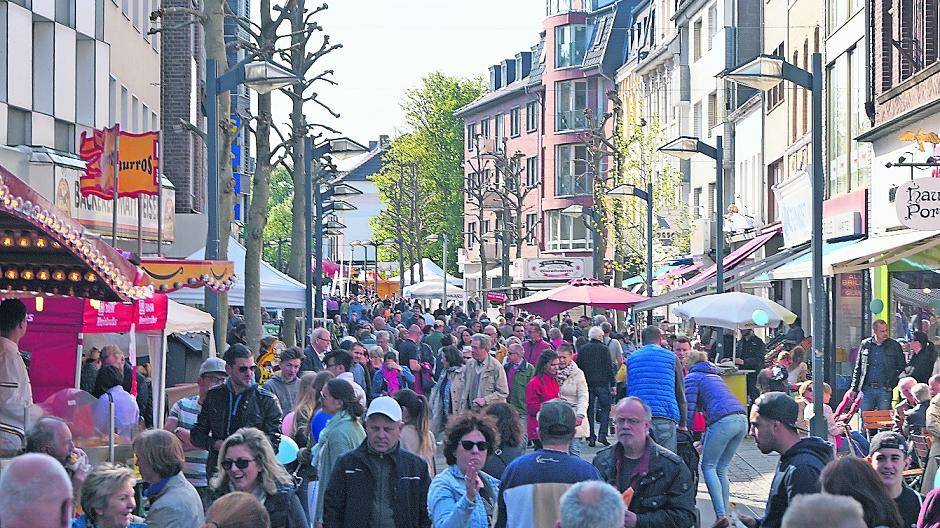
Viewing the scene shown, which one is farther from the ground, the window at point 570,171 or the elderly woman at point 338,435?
the window at point 570,171

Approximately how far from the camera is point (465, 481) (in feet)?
27.6

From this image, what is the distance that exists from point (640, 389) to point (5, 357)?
5.53 meters

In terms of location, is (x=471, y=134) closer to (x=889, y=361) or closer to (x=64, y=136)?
(x=64, y=136)

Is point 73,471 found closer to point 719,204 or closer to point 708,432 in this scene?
point 708,432

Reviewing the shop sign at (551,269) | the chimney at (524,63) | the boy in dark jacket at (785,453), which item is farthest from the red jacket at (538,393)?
the chimney at (524,63)

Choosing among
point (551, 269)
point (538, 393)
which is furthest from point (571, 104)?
point (538, 393)

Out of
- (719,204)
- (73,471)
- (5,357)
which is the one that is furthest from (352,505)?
(719,204)

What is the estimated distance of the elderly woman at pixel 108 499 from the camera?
23.8ft

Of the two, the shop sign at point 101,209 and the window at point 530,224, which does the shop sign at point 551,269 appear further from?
the shop sign at point 101,209

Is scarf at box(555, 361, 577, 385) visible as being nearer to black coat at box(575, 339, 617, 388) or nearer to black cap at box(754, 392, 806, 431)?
black coat at box(575, 339, 617, 388)

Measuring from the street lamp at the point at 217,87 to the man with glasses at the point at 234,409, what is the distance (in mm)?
8279

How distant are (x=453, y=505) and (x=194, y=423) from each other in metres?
4.45

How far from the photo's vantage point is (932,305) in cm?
2453

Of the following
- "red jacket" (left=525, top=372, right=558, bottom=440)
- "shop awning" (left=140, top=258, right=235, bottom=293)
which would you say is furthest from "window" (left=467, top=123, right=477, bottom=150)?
"red jacket" (left=525, top=372, right=558, bottom=440)
